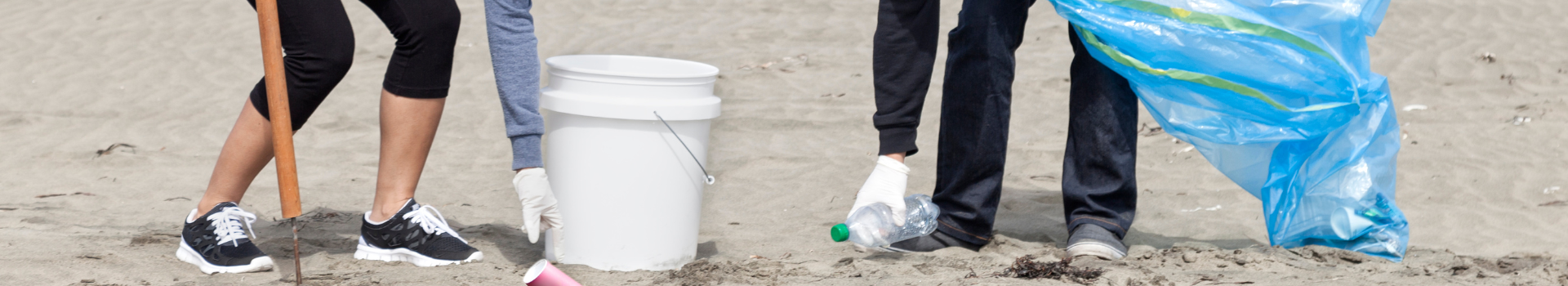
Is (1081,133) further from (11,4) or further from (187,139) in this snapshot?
(11,4)

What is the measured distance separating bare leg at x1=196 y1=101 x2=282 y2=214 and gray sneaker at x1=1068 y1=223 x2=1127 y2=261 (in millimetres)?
1549

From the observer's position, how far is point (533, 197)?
1.87m

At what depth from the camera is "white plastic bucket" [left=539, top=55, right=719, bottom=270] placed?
1.94 meters

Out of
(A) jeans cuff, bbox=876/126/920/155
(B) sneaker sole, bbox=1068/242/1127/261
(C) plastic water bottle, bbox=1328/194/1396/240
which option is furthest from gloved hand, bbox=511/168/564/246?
(C) plastic water bottle, bbox=1328/194/1396/240

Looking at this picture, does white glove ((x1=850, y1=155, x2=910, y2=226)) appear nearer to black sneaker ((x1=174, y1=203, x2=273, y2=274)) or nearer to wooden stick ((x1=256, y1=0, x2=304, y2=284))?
wooden stick ((x1=256, y1=0, x2=304, y2=284))

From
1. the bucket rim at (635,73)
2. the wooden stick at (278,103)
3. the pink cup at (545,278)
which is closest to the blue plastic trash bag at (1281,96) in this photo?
the bucket rim at (635,73)

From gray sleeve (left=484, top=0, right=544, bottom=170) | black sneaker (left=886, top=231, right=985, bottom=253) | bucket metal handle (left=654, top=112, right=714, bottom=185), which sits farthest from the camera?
black sneaker (left=886, top=231, right=985, bottom=253)

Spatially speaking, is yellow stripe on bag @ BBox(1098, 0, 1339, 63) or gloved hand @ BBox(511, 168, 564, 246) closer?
gloved hand @ BBox(511, 168, 564, 246)

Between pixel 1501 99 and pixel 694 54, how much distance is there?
11.3 ft

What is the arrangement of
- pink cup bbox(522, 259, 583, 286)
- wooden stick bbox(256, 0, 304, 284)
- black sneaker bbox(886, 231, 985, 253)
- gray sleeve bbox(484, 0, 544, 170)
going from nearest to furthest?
1. pink cup bbox(522, 259, 583, 286)
2. wooden stick bbox(256, 0, 304, 284)
3. gray sleeve bbox(484, 0, 544, 170)
4. black sneaker bbox(886, 231, 985, 253)

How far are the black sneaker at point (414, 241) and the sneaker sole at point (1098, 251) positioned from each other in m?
1.17

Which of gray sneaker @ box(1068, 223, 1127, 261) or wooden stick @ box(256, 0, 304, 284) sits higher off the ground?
wooden stick @ box(256, 0, 304, 284)

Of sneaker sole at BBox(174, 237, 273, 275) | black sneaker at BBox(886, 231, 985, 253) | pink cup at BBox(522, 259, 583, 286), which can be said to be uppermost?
pink cup at BBox(522, 259, 583, 286)

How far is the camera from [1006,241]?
7.68 feet
